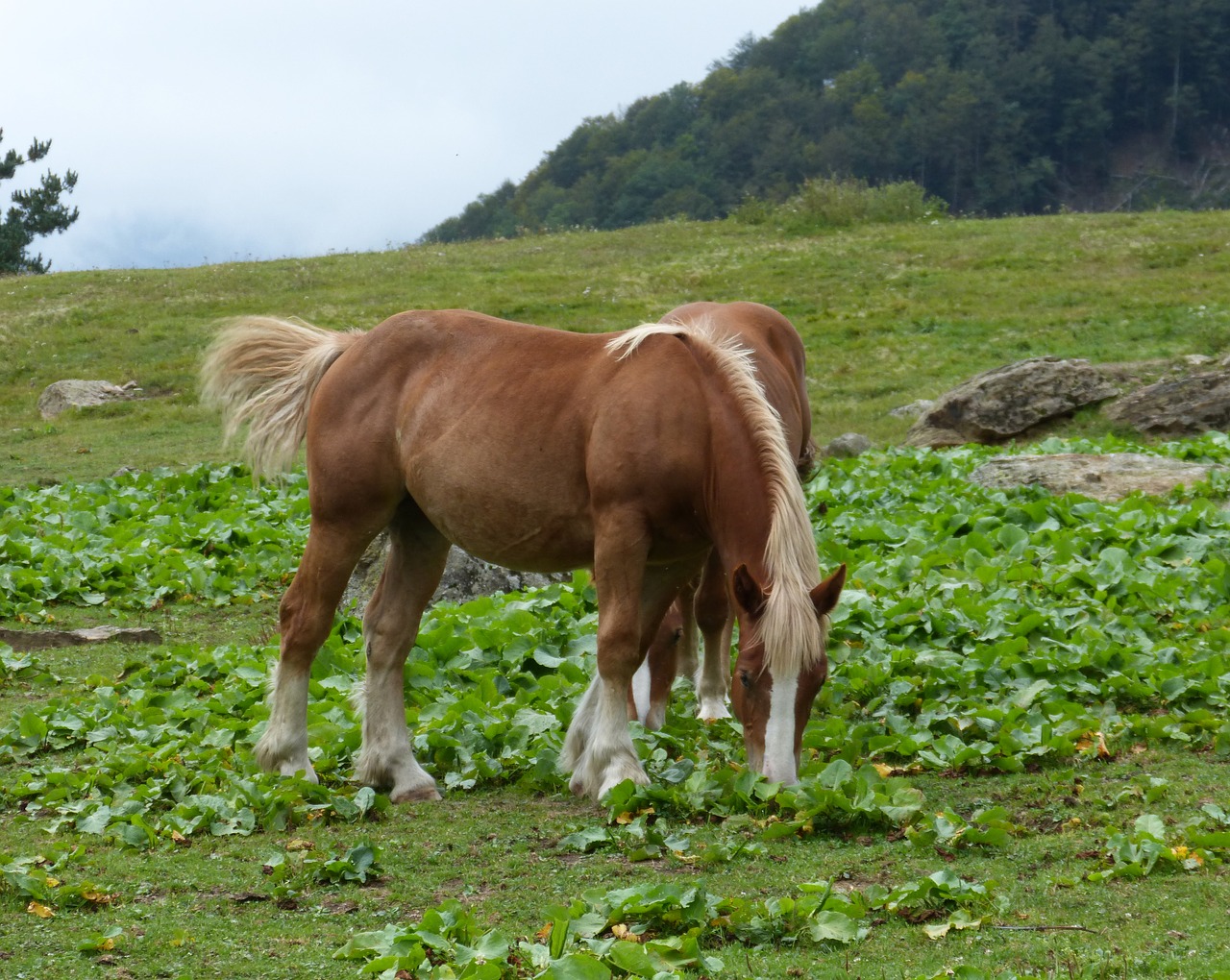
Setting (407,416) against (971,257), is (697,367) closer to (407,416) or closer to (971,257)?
(407,416)

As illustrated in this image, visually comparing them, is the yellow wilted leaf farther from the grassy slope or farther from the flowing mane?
the grassy slope

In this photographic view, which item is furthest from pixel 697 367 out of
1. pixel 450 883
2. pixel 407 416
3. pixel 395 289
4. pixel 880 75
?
pixel 880 75

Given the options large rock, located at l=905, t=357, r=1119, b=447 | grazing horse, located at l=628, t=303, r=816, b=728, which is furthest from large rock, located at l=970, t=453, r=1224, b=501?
large rock, located at l=905, t=357, r=1119, b=447

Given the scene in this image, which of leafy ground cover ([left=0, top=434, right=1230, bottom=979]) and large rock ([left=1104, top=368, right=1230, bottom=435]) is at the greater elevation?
large rock ([left=1104, top=368, right=1230, bottom=435])

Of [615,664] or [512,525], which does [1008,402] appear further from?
[615,664]

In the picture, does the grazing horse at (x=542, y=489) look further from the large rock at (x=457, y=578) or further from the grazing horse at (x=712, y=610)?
the large rock at (x=457, y=578)

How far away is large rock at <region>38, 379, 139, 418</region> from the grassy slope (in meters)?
0.37

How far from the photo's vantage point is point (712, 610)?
6.50 meters

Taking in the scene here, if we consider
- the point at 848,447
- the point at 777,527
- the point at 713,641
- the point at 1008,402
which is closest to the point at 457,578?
the point at 713,641

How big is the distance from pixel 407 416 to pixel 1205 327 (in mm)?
17312

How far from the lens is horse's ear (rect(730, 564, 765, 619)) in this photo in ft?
15.9

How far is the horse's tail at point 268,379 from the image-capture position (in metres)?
6.42

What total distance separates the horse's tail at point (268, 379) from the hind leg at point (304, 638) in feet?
2.30

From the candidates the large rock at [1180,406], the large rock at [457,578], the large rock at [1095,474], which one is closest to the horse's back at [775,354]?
the large rock at [457,578]
